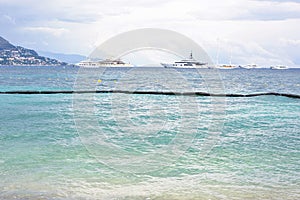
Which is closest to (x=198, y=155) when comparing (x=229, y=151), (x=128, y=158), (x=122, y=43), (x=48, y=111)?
(x=229, y=151)

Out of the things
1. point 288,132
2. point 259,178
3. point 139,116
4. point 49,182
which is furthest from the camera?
point 139,116

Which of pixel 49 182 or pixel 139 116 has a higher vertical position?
pixel 139 116

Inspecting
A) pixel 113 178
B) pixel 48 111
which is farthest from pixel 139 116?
pixel 113 178

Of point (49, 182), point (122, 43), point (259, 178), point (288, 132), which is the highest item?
point (122, 43)

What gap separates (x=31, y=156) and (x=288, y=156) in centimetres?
668

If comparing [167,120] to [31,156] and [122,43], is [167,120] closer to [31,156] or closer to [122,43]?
[31,156]

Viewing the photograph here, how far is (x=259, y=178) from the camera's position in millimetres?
8523

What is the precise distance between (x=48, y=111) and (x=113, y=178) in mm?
12321

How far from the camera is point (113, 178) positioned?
8.44m

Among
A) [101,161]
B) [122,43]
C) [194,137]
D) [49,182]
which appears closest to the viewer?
[122,43]

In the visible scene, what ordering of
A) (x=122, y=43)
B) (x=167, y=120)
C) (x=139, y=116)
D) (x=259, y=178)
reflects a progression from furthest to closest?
(x=139, y=116), (x=167, y=120), (x=259, y=178), (x=122, y=43)

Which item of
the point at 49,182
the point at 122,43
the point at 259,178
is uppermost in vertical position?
the point at 122,43

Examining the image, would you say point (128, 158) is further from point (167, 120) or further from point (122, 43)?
point (167, 120)

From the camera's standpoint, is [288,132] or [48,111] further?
[48,111]
